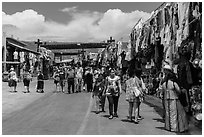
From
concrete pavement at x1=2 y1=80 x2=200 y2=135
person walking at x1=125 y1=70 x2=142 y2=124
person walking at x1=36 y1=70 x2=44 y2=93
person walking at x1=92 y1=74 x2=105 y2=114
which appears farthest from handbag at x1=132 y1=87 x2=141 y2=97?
person walking at x1=36 y1=70 x2=44 y2=93

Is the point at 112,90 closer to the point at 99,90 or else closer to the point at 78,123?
the point at 99,90

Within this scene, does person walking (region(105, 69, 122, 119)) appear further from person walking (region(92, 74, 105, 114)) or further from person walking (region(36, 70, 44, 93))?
person walking (region(36, 70, 44, 93))

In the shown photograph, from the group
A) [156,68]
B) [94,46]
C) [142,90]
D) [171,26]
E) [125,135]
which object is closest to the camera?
[125,135]

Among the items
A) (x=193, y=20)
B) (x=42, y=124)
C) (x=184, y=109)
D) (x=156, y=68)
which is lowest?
(x=42, y=124)

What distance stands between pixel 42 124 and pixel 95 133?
1823 mm

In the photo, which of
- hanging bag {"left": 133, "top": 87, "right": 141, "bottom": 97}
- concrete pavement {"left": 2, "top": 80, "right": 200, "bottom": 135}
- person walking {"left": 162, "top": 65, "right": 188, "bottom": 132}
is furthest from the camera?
hanging bag {"left": 133, "top": 87, "right": 141, "bottom": 97}

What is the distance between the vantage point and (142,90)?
8.19m

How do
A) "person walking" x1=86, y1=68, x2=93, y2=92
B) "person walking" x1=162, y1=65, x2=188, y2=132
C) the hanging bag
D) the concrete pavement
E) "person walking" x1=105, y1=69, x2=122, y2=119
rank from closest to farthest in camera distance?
"person walking" x1=162, y1=65, x2=188, y2=132, the concrete pavement, the hanging bag, "person walking" x1=105, y1=69, x2=122, y2=119, "person walking" x1=86, y1=68, x2=93, y2=92

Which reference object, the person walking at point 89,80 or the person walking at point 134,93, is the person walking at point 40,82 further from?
the person walking at point 134,93

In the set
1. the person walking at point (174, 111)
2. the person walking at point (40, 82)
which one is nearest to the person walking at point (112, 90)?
the person walking at point (174, 111)

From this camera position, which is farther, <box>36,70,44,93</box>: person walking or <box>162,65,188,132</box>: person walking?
<box>36,70,44,93</box>: person walking

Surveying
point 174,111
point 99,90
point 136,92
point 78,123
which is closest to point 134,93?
point 136,92

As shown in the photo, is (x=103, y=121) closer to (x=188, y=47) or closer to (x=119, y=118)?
(x=119, y=118)

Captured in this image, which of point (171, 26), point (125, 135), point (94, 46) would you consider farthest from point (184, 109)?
point (94, 46)
